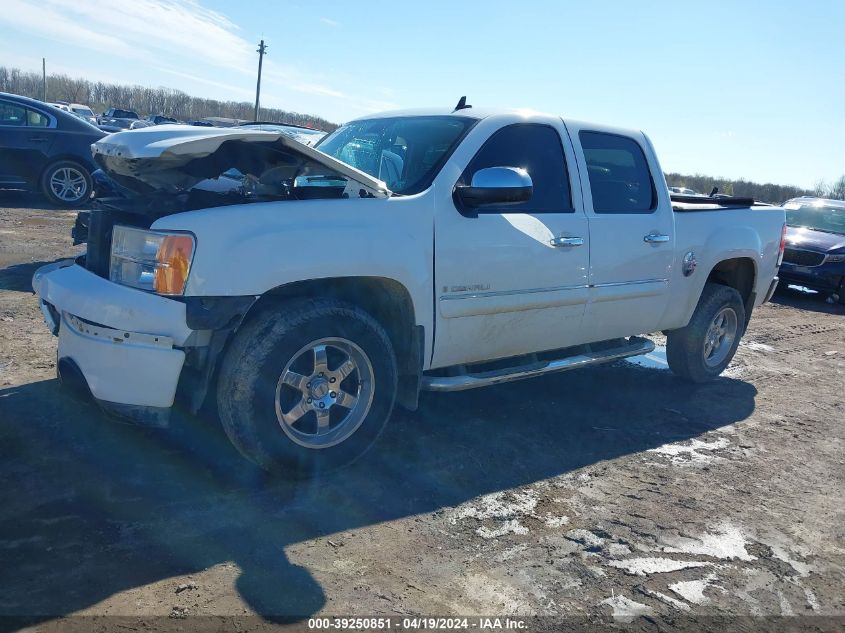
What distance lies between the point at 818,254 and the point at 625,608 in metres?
10.9

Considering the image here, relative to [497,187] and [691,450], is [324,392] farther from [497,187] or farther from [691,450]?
[691,450]

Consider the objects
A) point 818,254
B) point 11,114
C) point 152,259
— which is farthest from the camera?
point 818,254

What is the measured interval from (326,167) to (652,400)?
3.37m

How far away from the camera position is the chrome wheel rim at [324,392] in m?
3.59

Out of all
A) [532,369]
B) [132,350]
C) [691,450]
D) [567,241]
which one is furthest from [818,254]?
[132,350]

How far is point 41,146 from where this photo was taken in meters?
11.5

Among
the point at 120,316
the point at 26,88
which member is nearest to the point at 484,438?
the point at 120,316

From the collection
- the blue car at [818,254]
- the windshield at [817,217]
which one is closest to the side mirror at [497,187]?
the blue car at [818,254]

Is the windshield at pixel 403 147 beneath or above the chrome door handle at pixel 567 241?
above

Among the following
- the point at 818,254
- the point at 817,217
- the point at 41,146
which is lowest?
the point at 818,254

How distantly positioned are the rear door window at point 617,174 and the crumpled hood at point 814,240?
815 centimetres

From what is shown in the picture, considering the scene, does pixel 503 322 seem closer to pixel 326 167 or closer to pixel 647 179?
pixel 326 167

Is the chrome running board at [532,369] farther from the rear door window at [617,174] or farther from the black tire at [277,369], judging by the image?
the rear door window at [617,174]

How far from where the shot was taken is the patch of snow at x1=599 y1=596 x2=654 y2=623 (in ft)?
9.43
